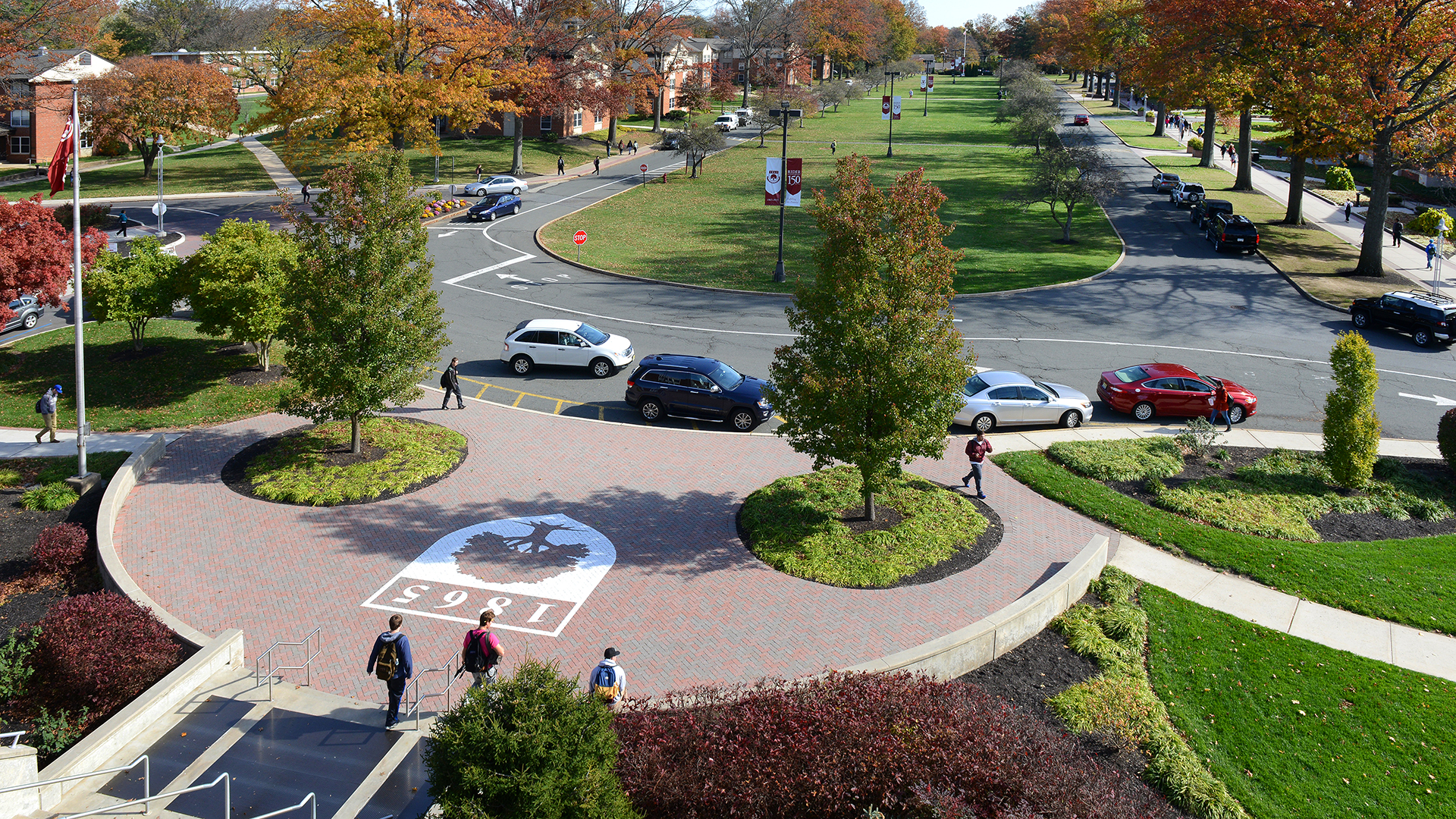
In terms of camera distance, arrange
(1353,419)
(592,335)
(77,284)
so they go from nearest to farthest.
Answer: (77,284), (1353,419), (592,335)

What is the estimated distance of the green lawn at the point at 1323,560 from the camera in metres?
16.7

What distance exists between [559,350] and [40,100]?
54.9m

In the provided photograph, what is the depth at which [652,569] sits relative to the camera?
17094 millimetres

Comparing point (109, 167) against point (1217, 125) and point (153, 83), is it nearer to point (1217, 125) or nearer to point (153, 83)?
point (153, 83)

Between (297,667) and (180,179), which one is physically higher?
(180,179)

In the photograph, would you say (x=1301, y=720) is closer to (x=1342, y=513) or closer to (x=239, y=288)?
(x=1342, y=513)

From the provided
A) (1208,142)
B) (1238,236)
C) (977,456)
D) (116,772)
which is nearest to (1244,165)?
(1208,142)

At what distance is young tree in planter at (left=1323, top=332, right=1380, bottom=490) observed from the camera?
21125mm

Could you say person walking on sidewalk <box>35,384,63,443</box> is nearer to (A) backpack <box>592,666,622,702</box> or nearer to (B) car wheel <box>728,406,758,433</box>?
(B) car wheel <box>728,406,758,433</box>

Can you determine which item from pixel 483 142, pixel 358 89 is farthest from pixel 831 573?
pixel 483 142

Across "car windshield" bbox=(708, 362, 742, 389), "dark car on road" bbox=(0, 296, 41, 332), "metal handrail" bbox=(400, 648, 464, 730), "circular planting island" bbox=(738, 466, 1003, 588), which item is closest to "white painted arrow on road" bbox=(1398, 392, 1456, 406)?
"circular planting island" bbox=(738, 466, 1003, 588)

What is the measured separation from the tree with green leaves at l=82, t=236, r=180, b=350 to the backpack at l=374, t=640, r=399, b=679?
19.6 meters

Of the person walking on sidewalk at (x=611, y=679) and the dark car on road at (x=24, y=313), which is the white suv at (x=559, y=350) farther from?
the person walking on sidewalk at (x=611, y=679)

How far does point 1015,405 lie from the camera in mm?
24766
